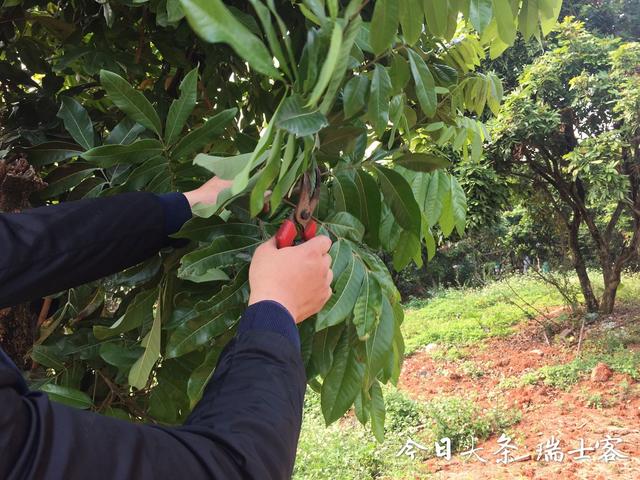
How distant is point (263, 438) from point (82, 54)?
84 centimetres

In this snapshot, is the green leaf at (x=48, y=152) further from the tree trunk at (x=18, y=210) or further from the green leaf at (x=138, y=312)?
the green leaf at (x=138, y=312)

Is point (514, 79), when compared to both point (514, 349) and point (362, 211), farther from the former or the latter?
point (362, 211)

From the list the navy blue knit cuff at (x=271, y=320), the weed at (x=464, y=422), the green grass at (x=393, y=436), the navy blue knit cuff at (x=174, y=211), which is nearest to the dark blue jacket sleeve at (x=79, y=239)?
the navy blue knit cuff at (x=174, y=211)

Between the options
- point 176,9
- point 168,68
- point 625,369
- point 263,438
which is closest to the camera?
point 263,438

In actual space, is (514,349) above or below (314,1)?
below

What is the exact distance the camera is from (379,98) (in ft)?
2.26

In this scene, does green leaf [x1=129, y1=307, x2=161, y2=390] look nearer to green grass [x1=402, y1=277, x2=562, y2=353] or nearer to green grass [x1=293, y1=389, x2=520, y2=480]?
green grass [x1=293, y1=389, x2=520, y2=480]

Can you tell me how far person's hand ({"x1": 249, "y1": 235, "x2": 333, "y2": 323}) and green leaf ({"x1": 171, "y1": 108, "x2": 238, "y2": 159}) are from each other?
0.24 meters

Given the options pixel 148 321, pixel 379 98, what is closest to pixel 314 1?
pixel 379 98

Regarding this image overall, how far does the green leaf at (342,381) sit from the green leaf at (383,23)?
36 cm

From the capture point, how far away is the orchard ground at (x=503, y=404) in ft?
9.47

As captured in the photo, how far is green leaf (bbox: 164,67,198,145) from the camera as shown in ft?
2.57

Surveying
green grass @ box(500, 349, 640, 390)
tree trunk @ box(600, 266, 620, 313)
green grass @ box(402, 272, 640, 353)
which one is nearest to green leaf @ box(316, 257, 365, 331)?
green grass @ box(500, 349, 640, 390)

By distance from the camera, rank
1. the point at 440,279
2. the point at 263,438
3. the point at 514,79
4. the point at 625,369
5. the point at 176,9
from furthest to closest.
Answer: the point at 440,279 → the point at 514,79 → the point at 625,369 → the point at 176,9 → the point at 263,438
